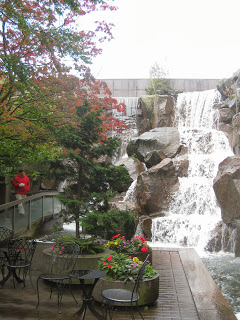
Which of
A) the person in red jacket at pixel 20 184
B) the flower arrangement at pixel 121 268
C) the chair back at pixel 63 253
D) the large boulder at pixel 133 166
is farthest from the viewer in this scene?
the large boulder at pixel 133 166

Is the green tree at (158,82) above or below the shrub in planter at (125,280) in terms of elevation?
above

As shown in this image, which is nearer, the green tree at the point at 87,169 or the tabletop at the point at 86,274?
the tabletop at the point at 86,274

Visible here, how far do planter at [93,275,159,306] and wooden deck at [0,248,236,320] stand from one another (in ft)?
0.41

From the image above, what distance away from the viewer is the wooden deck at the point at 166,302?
484 centimetres

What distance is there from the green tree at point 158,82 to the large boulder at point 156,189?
15.9m

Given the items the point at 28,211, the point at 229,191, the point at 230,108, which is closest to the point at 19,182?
the point at 28,211

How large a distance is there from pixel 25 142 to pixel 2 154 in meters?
0.99

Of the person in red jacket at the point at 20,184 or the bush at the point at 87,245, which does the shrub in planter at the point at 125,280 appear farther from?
the person in red jacket at the point at 20,184

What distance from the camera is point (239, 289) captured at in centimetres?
786

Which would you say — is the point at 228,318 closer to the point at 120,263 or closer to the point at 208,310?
the point at 208,310

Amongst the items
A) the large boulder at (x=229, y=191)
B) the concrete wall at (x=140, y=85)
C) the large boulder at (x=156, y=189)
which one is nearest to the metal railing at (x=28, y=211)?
the large boulder at (x=156, y=189)

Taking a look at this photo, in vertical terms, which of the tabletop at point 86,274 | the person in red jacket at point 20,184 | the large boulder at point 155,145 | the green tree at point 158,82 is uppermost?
the green tree at point 158,82

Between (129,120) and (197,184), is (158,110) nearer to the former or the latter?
(129,120)

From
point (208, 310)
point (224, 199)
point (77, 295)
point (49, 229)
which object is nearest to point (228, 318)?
point (208, 310)
